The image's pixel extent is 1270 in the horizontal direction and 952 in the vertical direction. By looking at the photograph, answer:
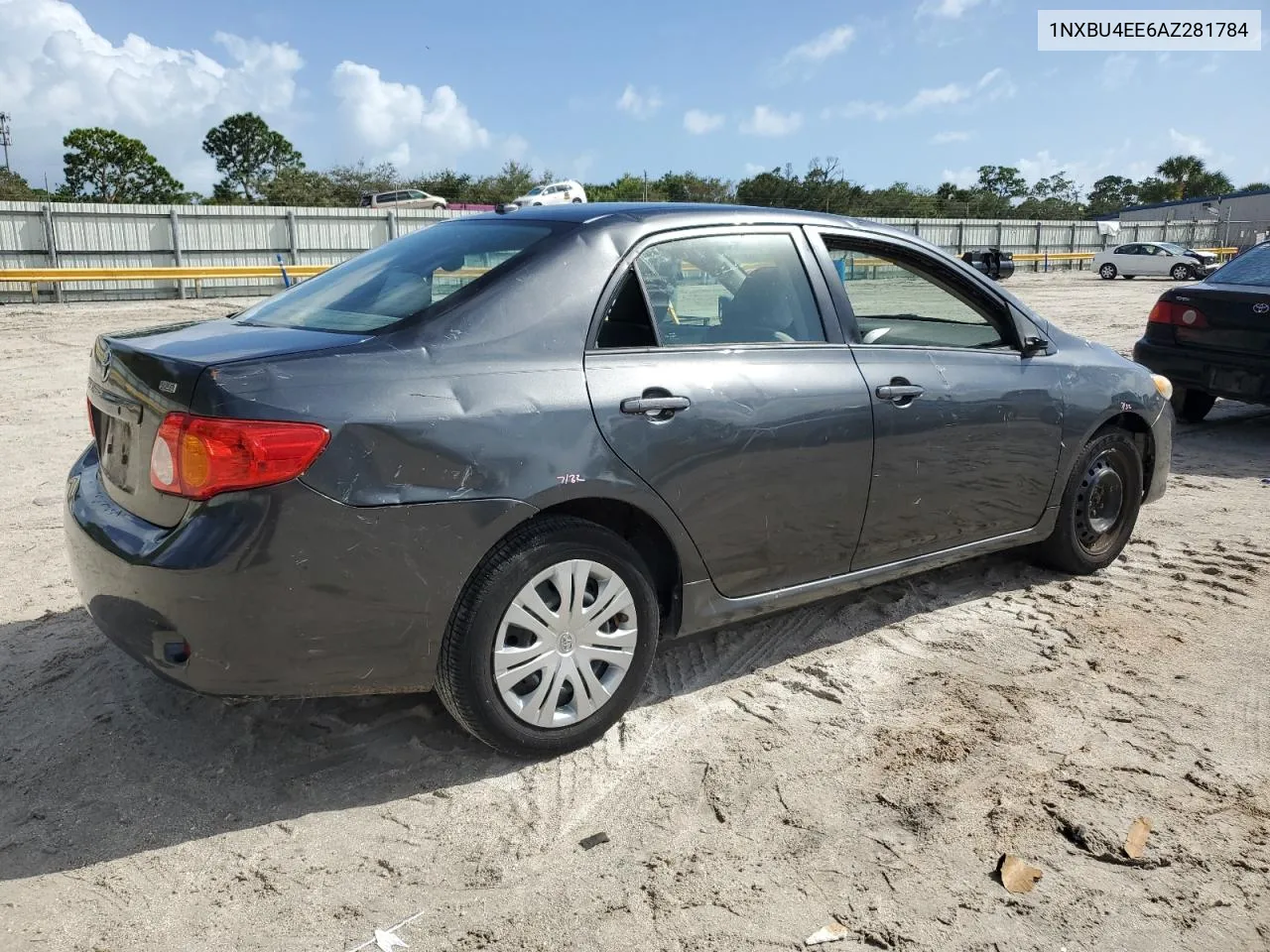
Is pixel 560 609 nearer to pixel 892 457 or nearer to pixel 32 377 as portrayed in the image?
pixel 892 457

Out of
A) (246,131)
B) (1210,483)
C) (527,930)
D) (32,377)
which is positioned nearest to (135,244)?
(32,377)

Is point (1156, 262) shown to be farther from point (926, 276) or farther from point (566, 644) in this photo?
point (566, 644)

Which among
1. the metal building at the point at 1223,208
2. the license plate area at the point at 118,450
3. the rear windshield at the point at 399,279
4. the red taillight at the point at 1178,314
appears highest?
the metal building at the point at 1223,208

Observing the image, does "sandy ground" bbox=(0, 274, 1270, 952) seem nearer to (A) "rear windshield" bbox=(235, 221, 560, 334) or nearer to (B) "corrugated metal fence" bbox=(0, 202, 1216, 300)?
(A) "rear windshield" bbox=(235, 221, 560, 334)

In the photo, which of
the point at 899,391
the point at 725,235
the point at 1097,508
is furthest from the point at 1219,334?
the point at 725,235

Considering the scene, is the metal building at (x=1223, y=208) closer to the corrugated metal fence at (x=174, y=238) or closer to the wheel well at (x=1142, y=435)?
the corrugated metal fence at (x=174, y=238)

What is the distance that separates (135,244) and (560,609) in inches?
1017

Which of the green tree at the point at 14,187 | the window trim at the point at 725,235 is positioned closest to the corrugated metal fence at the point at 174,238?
the window trim at the point at 725,235

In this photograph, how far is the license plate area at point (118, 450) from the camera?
289 centimetres

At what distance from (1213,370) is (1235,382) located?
221mm

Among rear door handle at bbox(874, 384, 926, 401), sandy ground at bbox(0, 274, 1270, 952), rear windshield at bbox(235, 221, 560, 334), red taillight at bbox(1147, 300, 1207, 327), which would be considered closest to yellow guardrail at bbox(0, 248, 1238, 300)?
red taillight at bbox(1147, 300, 1207, 327)

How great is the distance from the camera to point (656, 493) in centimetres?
316

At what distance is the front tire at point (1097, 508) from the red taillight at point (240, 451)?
11.2ft

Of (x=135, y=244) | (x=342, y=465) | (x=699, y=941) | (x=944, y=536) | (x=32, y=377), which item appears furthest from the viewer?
(x=135, y=244)
